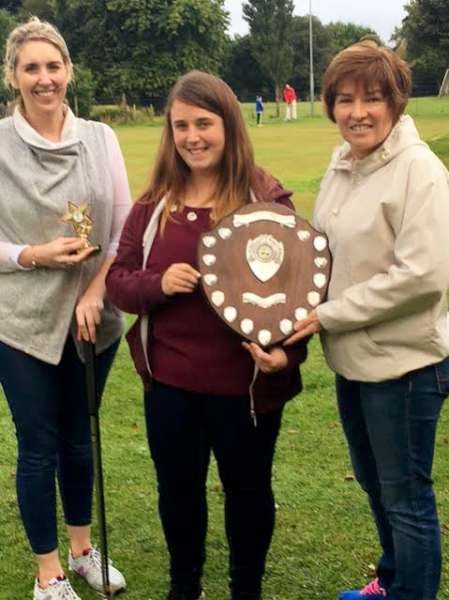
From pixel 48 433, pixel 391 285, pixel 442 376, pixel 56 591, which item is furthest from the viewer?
pixel 56 591

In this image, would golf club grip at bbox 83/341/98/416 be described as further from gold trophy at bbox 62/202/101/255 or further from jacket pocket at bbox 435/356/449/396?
jacket pocket at bbox 435/356/449/396

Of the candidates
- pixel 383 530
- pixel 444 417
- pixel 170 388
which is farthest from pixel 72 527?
pixel 444 417

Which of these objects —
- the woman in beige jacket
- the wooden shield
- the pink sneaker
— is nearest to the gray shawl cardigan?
the wooden shield

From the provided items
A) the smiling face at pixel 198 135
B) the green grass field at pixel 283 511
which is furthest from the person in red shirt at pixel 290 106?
the smiling face at pixel 198 135

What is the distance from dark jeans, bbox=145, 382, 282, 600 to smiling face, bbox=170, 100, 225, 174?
0.76 metres

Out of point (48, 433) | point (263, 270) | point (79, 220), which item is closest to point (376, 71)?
point (263, 270)

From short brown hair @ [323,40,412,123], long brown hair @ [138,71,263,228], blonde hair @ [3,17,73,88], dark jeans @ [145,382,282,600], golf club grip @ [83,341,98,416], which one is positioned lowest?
dark jeans @ [145,382,282,600]

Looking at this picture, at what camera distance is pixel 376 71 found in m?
2.63

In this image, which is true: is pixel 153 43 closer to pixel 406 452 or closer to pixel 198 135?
pixel 198 135

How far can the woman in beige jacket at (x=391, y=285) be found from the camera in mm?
2576

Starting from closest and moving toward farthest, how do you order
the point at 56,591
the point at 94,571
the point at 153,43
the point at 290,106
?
the point at 56,591
the point at 94,571
the point at 290,106
the point at 153,43

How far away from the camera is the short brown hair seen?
264 centimetres

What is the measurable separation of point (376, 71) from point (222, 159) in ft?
1.93

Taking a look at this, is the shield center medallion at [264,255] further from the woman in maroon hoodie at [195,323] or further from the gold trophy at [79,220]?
the gold trophy at [79,220]
